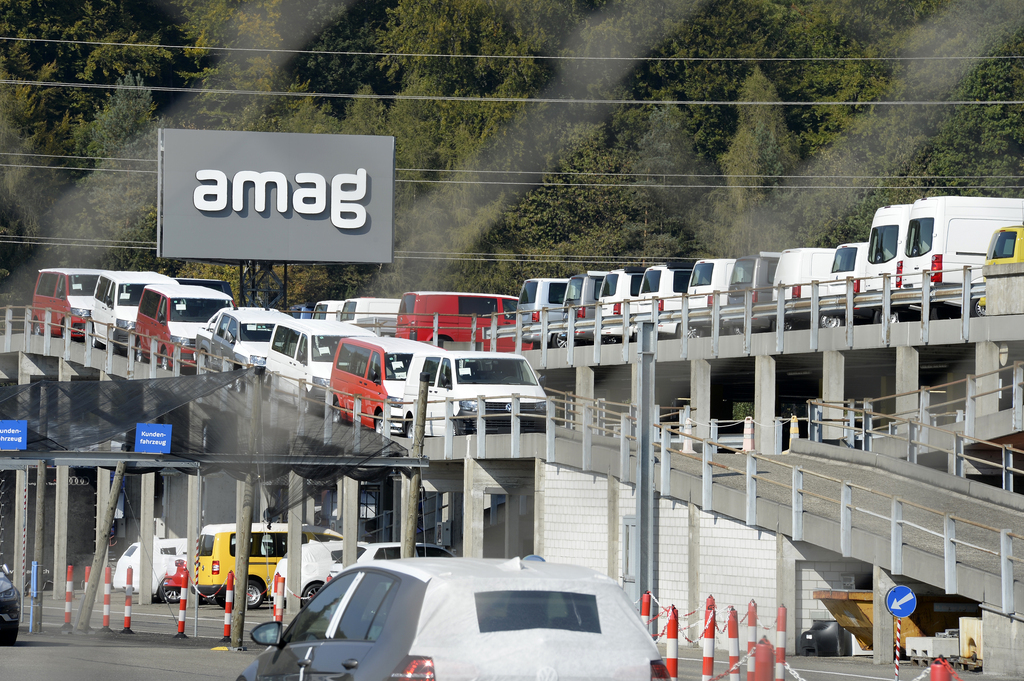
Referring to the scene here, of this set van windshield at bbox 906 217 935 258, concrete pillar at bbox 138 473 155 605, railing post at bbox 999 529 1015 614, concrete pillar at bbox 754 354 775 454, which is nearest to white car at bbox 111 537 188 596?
concrete pillar at bbox 138 473 155 605

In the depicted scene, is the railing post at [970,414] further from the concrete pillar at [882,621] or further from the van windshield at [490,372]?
the van windshield at [490,372]

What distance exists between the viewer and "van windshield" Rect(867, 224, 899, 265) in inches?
1212

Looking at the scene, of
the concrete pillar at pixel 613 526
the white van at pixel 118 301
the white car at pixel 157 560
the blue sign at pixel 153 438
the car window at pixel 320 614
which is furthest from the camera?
the white van at pixel 118 301

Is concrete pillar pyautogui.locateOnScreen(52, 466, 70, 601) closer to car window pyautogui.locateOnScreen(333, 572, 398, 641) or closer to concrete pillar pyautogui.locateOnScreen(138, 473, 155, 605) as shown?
concrete pillar pyautogui.locateOnScreen(138, 473, 155, 605)

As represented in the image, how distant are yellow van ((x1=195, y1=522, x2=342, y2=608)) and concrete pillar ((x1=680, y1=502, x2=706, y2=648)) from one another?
10942mm

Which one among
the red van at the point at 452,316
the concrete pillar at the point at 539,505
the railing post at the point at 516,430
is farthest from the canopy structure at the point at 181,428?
the red van at the point at 452,316

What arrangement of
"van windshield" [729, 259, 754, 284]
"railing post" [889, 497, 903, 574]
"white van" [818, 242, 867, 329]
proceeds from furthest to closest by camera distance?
"van windshield" [729, 259, 754, 284], "white van" [818, 242, 867, 329], "railing post" [889, 497, 903, 574]

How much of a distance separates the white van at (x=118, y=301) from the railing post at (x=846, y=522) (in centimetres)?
2301

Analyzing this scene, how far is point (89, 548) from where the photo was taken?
158 feet

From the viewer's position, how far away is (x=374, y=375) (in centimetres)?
2956

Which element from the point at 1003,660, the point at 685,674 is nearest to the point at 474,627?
the point at 685,674

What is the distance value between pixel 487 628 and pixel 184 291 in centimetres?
3117

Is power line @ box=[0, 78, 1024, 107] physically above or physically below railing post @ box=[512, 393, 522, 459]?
above

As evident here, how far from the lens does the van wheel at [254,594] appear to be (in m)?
29.9
